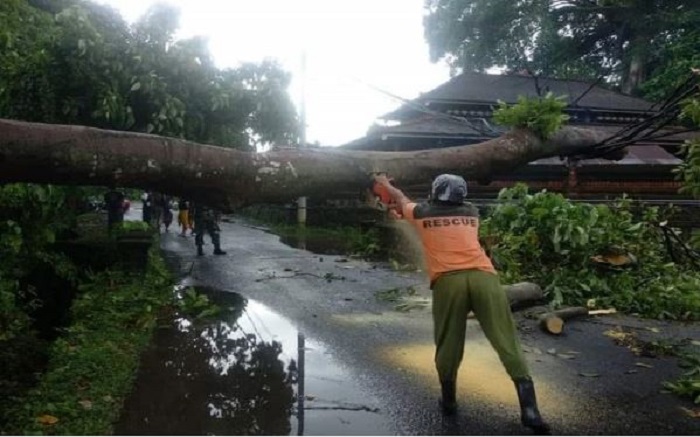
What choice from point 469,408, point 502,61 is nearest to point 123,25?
point 469,408

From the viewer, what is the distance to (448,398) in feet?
14.7

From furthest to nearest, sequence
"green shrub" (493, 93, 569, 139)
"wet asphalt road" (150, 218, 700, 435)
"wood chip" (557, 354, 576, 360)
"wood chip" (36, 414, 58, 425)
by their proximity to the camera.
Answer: "wood chip" (557, 354, 576, 360) < "green shrub" (493, 93, 569, 139) < "wet asphalt road" (150, 218, 700, 435) < "wood chip" (36, 414, 58, 425)

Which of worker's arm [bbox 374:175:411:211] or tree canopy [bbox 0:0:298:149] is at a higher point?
tree canopy [bbox 0:0:298:149]

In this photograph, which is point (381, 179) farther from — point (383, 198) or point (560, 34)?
point (560, 34)

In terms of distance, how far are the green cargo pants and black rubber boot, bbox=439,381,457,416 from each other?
0.18 metres

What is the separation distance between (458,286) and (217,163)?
190 cm

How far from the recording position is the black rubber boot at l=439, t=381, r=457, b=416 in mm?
4425

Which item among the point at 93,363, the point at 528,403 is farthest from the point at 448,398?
the point at 93,363

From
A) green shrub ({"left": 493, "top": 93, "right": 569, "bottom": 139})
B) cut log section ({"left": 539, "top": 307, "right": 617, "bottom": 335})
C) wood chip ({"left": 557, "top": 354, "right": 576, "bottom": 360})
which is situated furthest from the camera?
cut log section ({"left": 539, "top": 307, "right": 617, "bottom": 335})

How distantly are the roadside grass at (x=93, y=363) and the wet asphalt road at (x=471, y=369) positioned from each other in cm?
161

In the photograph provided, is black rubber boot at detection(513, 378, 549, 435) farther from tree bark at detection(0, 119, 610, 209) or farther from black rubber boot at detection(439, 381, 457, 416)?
tree bark at detection(0, 119, 610, 209)

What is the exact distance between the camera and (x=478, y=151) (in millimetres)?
4461

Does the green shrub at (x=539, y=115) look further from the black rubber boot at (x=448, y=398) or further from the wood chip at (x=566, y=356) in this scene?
the wood chip at (x=566, y=356)

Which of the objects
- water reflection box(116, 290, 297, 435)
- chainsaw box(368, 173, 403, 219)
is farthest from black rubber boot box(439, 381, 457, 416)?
chainsaw box(368, 173, 403, 219)
